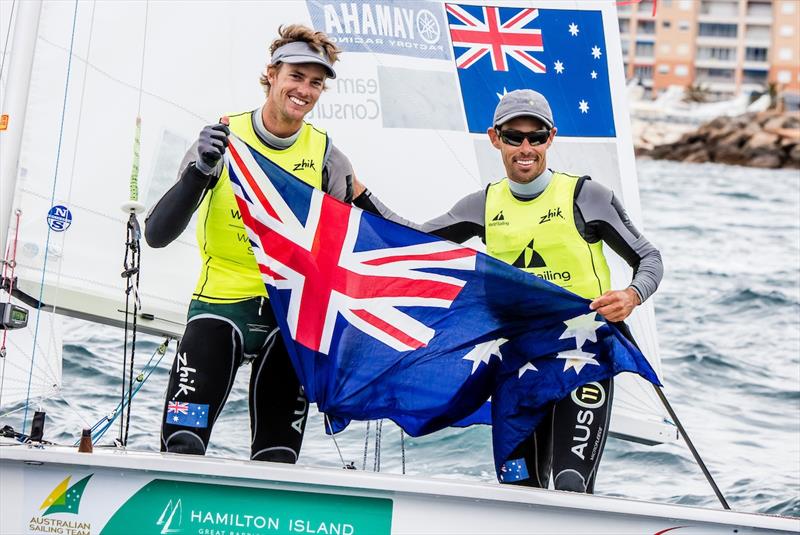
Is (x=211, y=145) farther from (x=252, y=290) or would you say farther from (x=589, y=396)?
(x=589, y=396)

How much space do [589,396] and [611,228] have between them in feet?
1.53

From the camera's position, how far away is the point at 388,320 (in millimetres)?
3605

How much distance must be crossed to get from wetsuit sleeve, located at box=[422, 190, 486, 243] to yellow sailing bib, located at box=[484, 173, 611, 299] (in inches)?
3.2

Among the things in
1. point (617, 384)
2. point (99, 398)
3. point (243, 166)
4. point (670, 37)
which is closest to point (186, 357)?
point (243, 166)

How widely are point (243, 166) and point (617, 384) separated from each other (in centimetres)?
196

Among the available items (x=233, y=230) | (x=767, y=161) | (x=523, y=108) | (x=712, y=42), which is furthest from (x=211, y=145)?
(x=712, y=42)

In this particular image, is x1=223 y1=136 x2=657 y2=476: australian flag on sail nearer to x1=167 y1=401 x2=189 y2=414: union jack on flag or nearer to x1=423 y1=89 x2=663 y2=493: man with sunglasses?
x1=423 y1=89 x2=663 y2=493: man with sunglasses

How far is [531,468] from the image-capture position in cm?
372

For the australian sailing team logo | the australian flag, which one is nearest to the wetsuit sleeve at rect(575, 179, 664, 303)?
the australian flag

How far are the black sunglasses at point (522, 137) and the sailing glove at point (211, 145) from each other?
765 millimetres

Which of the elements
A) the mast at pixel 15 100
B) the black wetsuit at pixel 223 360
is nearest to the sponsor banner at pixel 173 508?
the black wetsuit at pixel 223 360

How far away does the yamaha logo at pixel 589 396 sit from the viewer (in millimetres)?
3672

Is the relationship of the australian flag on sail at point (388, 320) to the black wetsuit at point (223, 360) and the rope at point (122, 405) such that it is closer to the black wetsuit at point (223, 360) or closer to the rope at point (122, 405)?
the black wetsuit at point (223, 360)

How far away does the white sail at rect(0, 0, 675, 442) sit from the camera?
4625mm
